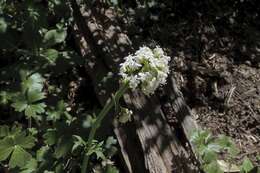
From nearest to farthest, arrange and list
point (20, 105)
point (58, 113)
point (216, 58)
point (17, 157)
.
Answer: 1. point (17, 157)
2. point (20, 105)
3. point (58, 113)
4. point (216, 58)

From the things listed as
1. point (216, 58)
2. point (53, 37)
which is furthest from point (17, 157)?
point (216, 58)

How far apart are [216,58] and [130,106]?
1.16 m

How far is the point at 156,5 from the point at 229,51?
0.79 meters

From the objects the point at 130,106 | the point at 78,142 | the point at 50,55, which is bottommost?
the point at 78,142

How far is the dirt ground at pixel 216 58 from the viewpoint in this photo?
3.68 meters

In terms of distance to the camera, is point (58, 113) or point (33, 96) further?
point (58, 113)

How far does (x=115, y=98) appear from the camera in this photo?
223 cm

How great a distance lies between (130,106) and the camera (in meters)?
3.30

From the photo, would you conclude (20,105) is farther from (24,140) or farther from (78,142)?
(78,142)

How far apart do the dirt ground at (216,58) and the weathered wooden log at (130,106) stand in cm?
31

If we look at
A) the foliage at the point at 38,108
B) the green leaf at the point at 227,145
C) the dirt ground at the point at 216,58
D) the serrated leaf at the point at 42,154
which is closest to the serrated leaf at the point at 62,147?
the foliage at the point at 38,108

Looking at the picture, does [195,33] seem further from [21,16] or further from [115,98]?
[115,98]

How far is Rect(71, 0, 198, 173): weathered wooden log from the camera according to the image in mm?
3057

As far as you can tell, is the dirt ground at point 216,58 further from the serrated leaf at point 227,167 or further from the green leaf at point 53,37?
the green leaf at point 53,37
